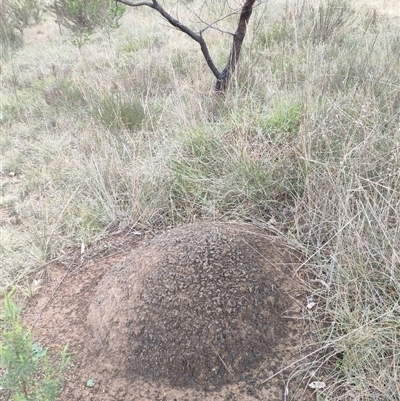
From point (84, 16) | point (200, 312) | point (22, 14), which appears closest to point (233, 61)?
point (200, 312)

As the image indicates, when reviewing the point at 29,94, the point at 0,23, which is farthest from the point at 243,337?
the point at 0,23

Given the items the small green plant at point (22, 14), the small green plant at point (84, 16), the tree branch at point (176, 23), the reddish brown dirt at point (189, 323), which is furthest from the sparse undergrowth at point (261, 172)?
the small green plant at point (22, 14)

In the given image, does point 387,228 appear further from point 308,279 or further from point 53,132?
point 53,132

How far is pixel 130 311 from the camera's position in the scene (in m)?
1.79

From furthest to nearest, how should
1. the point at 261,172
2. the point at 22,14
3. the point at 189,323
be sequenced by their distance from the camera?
the point at 22,14, the point at 261,172, the point at 189,323

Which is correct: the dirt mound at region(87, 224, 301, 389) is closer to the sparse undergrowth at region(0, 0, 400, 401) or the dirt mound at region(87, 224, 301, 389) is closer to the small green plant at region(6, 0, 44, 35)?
the sparse undergrowth at region(0, 0, 400, 401)

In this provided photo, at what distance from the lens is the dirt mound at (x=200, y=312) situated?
163 centimetres

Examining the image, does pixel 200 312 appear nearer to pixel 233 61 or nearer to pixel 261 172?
pixel 261 172

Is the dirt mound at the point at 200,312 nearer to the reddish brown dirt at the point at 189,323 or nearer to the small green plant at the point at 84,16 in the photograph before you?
the reddish brown dirt at the point at 189,323

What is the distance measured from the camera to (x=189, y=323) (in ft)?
5.57

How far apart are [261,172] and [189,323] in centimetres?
105

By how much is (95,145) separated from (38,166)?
610 millimetres

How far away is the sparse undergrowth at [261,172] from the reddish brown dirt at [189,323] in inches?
6.1

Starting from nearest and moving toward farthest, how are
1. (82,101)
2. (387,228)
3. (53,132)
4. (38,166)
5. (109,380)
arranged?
(109,380)
(387,228)
(38,166)
(53,132)
(82,101)
